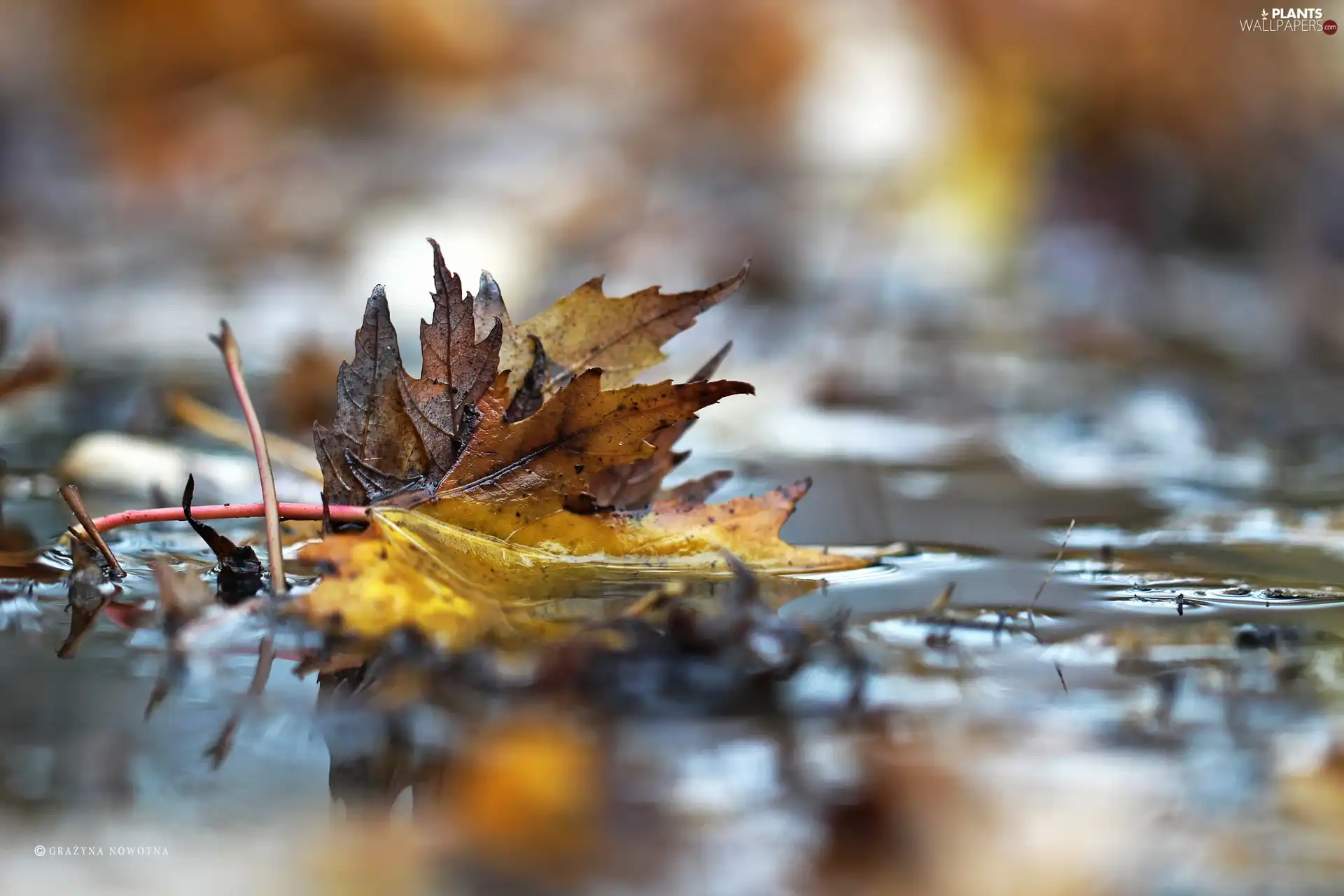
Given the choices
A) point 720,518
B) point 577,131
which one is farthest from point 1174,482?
point 577,131

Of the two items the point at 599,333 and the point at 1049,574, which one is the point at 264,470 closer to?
the point at 599,333

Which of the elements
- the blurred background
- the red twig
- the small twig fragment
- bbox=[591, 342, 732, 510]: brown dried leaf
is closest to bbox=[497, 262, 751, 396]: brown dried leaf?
bbox=[591, 342, 732, 510]: brown dried leaf

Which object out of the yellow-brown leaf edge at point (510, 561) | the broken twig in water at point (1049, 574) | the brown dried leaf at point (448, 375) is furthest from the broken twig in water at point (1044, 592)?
the brown dried leaf at point (448, 375)

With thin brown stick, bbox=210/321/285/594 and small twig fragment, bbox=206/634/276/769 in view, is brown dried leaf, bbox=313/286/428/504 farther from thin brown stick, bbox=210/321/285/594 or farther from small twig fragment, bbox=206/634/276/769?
small twig fragment, bbox=206/634/276/769

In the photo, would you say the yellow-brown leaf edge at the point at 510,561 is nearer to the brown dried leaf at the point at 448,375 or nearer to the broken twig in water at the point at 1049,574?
the brown dried leaf at the point at 448,375

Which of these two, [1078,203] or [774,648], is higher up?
[1078,203]

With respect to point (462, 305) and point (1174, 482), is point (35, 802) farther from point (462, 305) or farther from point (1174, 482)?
point (1174, 482)

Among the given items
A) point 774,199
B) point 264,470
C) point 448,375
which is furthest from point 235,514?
point 774,199
